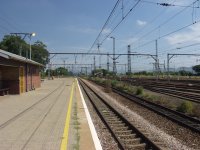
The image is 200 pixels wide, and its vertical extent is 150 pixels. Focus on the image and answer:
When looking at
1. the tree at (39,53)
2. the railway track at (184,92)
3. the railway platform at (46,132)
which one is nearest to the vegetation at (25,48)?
the tree at (39,53)

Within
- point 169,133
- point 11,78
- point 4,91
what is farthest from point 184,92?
point 169,133

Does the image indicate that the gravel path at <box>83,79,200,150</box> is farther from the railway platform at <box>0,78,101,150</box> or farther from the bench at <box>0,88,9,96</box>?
the bench at <box>0,88,9,96</box>

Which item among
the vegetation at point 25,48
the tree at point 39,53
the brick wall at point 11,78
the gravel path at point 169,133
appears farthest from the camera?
the tree at point 39,53

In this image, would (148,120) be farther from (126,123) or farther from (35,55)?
(35,55)

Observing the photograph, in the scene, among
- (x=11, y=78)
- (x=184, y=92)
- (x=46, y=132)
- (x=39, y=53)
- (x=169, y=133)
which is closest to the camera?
(x=46, y=132)

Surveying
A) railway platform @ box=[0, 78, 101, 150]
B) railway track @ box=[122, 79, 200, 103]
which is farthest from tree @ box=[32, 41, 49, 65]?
railway platform @ box=[0, 78, 101, 150]

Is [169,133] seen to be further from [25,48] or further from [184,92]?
[25,48]

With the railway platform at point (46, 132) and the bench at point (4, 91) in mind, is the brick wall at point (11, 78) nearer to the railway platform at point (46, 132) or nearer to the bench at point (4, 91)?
the bench at point (4, 91)

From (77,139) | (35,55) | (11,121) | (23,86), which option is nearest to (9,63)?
(23,86)

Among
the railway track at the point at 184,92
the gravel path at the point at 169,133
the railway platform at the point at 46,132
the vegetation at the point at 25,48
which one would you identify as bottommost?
the gravel path at the point at 169,133

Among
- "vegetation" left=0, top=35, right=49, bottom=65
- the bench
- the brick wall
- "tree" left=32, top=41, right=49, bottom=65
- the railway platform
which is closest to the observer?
the railway platform

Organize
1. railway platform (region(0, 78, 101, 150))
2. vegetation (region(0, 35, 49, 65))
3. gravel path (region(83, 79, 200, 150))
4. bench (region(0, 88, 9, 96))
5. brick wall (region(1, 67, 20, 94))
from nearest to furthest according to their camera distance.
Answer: railway platform (region(0, 78, 101, 150)), gravel path (region(83, 79, 200, 150)), bench (region(0, 88, 9, 96)), brick wall (region(1, 67, 20, 94)), vegetation (region(0, 35, 49, 65))

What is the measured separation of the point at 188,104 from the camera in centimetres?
1994

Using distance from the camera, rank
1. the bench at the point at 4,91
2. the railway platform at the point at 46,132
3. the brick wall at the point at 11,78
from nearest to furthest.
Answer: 1. the railway platform at the point at 46,132
2. the bench at the point at 4,91
3. the brick wall at the point at 11,78
